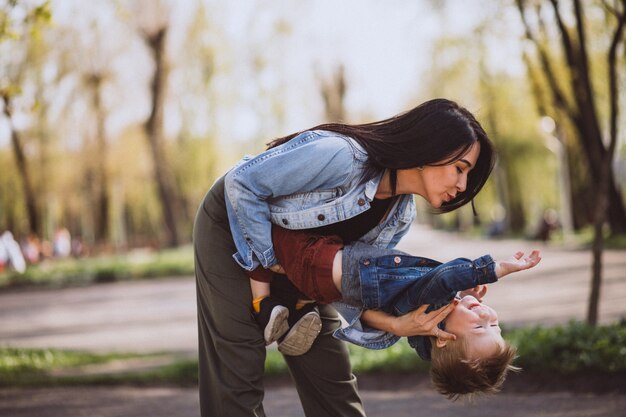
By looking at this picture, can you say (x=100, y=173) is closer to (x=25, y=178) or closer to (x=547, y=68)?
(x=25, y=178)

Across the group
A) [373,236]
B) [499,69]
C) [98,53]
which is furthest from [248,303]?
[98,53]

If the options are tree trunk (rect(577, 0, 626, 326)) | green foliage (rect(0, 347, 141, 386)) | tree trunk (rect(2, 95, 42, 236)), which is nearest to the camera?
tree trunk (rect(577, 0, 626, 326))

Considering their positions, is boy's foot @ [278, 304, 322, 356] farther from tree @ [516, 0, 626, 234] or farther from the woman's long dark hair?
tree @ [516, 0, 626, 234]

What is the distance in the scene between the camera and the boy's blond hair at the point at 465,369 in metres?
2.84

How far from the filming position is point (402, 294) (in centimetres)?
277

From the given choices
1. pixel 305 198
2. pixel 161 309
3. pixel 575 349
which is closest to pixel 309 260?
Answer: pixel 305 198

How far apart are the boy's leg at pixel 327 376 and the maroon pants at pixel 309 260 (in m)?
0.44

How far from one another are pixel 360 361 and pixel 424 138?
4.49m

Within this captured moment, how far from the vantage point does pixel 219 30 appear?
29.7 metres

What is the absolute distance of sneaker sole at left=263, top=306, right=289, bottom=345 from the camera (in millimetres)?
2857

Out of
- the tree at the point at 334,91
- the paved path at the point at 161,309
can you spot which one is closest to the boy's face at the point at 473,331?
the paved path at the point at 161,309

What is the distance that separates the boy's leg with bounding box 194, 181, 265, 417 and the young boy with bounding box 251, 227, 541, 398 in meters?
0.23

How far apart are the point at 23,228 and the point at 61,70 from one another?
24.2 m

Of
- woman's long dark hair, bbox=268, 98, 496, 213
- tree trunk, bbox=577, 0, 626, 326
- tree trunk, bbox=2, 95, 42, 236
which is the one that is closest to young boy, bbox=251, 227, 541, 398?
woman's long dark hair, bbox=268, 98, 496, 213
